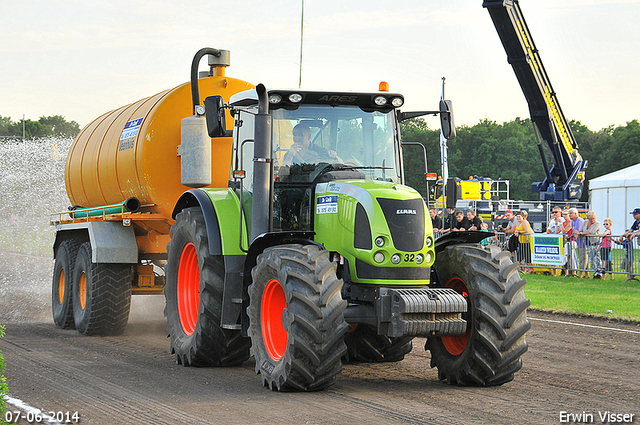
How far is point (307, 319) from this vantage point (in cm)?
651

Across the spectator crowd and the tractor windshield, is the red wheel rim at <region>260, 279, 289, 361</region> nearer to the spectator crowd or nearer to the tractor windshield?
the tractor windshield

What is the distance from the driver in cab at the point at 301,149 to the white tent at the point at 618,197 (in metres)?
28.3

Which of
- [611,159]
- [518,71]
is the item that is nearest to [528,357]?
[518,71]

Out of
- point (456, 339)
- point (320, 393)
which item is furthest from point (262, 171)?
point (456, 339)

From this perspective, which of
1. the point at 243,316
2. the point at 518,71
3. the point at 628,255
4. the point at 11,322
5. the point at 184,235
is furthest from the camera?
the point at 518,71

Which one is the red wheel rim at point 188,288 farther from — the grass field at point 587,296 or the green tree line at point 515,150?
the green tree line at point 515,150

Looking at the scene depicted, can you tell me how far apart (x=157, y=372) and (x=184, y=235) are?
1.67 metres

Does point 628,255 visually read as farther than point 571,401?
Yes

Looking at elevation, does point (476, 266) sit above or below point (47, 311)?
above

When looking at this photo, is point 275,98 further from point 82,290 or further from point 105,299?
point 82,290

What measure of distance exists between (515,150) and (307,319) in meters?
79.5

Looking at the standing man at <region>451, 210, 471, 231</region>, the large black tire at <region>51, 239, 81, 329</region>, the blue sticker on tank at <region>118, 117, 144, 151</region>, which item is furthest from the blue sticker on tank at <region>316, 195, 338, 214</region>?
the standing man at <region>451, 210, 471, 231</region>

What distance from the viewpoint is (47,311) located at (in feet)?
46.9

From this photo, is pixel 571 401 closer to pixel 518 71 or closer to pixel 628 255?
pixel 628 255
